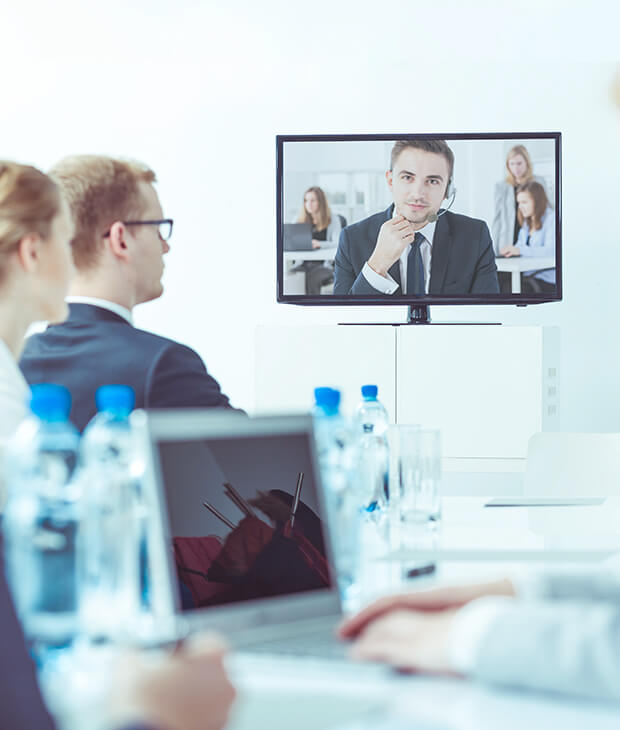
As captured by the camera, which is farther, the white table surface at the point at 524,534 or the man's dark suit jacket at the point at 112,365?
the man's dark suit jacket at the point at 112,365

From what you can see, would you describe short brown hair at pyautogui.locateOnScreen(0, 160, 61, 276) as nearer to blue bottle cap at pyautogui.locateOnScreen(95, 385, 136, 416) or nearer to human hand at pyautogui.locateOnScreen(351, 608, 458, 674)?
blue bottle cap at pyautogui.locateOnScreen(95, 385, 136, 416)

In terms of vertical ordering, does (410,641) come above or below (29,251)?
below

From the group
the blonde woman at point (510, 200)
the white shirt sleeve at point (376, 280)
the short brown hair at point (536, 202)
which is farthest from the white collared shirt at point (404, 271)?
the short brown hair at point (536, 202)

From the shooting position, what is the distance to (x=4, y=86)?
5.14m

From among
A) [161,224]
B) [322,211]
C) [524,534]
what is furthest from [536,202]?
[524,534]

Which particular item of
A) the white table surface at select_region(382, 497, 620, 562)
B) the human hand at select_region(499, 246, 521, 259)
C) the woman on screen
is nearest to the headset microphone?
the woman on screen

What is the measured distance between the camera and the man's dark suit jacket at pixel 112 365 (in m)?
1.99

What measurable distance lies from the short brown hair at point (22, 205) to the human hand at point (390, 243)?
286 centimetres

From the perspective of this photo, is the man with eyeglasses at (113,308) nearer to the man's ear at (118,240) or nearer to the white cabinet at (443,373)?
the man's ear at (118,240)

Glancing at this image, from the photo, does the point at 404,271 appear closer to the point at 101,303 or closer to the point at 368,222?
the point at 368,222

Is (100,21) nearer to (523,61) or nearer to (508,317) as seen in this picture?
(523,61)

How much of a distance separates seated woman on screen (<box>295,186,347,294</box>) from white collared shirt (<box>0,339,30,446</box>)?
2.85 metres

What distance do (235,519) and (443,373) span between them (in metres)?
3.05

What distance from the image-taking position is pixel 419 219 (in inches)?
175
